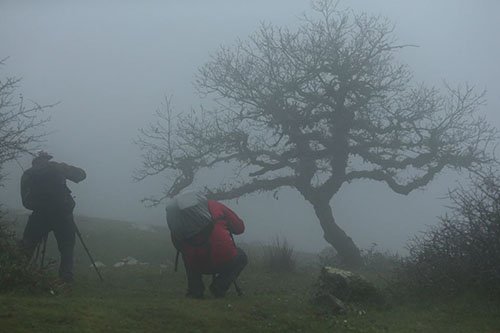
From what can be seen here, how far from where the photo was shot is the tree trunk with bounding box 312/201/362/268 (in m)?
18.1

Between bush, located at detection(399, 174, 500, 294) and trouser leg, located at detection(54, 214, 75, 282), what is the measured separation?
5.93 meters

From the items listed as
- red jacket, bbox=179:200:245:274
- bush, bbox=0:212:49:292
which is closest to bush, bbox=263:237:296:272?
red jacket, bbox=179:200:245:274

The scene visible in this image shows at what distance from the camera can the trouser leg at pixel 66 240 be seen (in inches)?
378

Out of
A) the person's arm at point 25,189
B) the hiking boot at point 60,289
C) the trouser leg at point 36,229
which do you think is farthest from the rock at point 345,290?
the person's arm at point 25,189

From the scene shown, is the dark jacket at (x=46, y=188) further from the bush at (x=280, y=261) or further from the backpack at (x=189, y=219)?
the bush at (x=280, y=261)

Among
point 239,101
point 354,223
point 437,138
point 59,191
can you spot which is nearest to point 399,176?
point 437,138

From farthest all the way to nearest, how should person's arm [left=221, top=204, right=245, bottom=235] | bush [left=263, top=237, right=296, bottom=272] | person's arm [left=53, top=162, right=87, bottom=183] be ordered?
bush [left=263, top=237, right=296, bottom=272]
person's arm [left=53, top=162, right=87, bottom=183]
person's arm [left=221, top=204, right=245, bottom=235]

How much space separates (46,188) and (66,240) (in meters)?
1.04

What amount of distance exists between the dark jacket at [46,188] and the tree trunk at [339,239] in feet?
35.1

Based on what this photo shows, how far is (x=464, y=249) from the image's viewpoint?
317 inches

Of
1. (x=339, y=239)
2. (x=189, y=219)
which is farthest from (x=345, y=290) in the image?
(x=339, y=239)

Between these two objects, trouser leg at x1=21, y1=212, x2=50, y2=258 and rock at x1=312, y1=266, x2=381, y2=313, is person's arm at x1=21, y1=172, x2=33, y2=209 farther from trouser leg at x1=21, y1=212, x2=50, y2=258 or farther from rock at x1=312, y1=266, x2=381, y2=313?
rock at x1=312, y1=266, x2=381, y2=313

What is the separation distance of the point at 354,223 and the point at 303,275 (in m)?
36.9

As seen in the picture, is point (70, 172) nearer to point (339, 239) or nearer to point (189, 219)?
point (189, 219)
